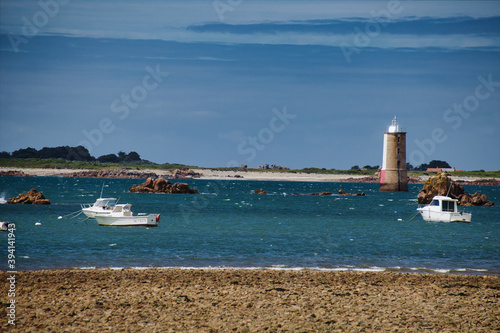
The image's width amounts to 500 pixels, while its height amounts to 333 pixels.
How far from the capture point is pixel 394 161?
11138 centimetres

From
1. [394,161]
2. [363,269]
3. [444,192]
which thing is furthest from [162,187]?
[363,269]

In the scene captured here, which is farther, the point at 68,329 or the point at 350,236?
the point at 350,236

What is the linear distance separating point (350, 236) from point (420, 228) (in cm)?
1226

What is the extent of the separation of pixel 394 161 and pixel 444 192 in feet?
103

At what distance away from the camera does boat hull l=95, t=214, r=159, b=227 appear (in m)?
44.0

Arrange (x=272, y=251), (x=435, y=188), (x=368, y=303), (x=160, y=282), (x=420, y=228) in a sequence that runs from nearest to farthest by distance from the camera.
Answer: (x=368, y=303) → (x=160, y=282) → (x=272, y=251) → (x=420, y=228) → (x=435, y=188)

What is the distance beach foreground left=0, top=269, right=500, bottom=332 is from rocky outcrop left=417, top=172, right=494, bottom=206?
61623 millimetres

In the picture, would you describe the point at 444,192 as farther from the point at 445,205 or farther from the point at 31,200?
the point at 31,200

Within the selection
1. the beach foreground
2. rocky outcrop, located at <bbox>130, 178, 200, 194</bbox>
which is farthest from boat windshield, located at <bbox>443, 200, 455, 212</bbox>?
rocky outcrop, located at <bbox>130, 178, 200, 194</bbox>

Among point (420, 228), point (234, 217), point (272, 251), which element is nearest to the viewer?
point (272, 251)

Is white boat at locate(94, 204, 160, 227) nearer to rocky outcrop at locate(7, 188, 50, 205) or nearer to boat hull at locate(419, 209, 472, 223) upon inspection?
rocky outcrop at locate(7, 188, 50, 205)

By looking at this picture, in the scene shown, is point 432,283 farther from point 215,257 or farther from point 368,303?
point 215,257

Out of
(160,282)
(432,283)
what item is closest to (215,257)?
(160,282)

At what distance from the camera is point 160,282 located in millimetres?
19641
